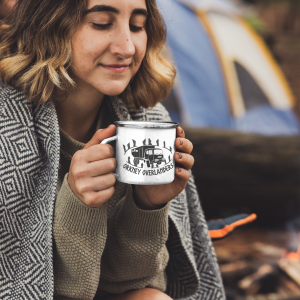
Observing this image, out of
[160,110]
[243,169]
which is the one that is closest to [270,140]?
[243,169]

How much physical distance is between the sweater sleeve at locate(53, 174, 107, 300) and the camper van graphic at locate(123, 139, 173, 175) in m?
0.21

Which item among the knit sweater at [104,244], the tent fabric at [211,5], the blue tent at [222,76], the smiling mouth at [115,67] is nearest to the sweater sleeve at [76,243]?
the knit sweater at [104,244]

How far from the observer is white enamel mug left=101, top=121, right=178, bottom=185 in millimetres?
968

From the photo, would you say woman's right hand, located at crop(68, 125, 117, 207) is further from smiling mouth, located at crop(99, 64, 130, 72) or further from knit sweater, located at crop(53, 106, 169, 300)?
smiling mouth, located at crop(99, 64, 130, 72)

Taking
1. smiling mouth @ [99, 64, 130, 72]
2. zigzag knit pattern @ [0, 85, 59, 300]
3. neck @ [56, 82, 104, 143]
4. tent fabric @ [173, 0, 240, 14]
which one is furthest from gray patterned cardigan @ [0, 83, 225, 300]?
tent fabric @ [173, 0, 240, 14]

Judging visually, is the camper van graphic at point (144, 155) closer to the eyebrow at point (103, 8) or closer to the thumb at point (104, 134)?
the thumb at point (104, 134)

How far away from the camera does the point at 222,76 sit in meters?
4.00

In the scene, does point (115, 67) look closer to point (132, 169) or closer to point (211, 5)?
point (132, 169)

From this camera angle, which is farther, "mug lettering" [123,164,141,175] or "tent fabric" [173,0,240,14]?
"tent fabric" [173,0,240,14]

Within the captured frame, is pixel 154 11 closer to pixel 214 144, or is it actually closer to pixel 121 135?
pixel 121 135

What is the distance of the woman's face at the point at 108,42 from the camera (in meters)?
1.18

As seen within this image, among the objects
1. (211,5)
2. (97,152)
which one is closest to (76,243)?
(97,152)

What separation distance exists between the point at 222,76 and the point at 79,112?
9.36 feet

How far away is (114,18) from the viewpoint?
3.88 ft
